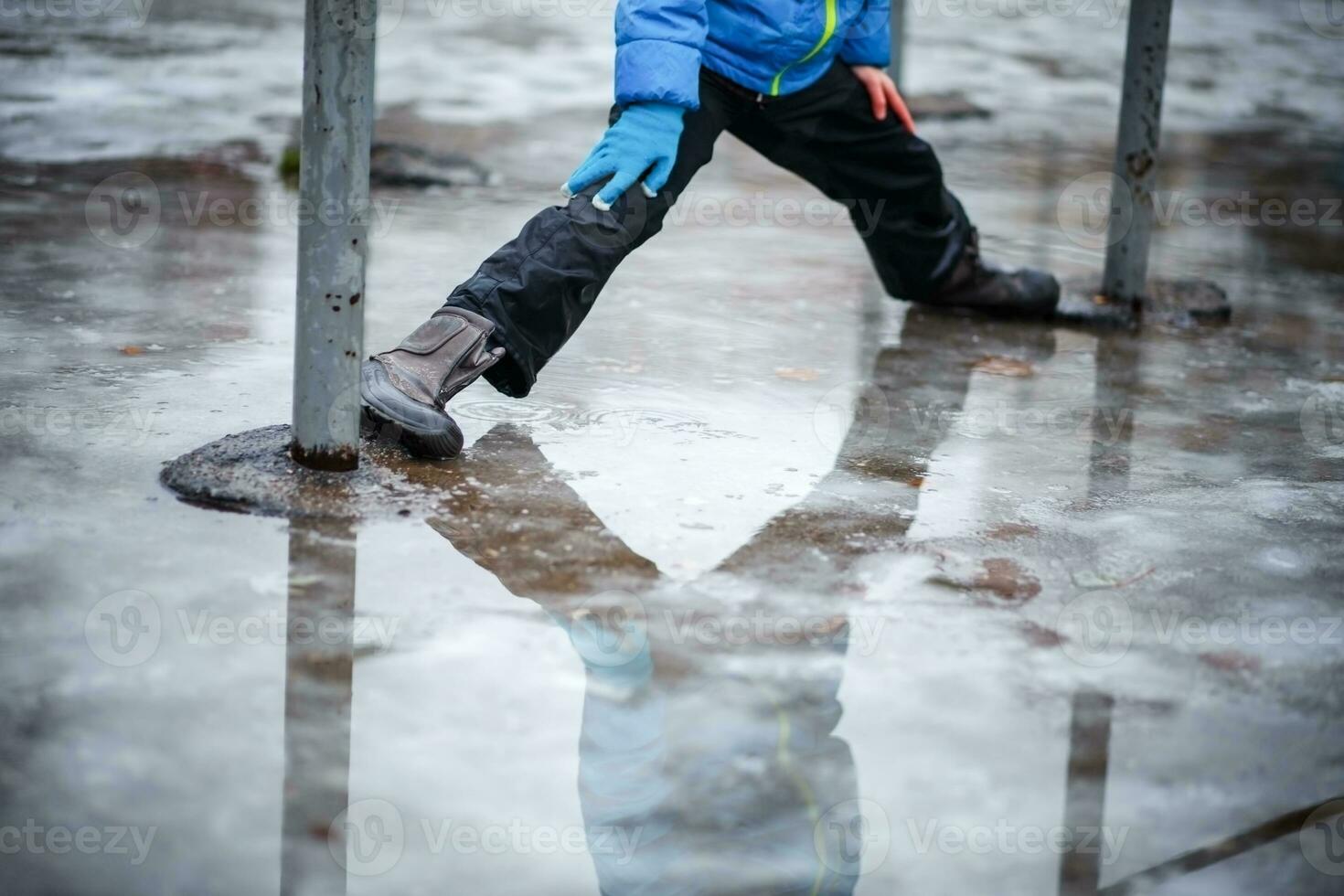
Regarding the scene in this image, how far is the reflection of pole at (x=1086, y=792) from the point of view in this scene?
5.99 feet

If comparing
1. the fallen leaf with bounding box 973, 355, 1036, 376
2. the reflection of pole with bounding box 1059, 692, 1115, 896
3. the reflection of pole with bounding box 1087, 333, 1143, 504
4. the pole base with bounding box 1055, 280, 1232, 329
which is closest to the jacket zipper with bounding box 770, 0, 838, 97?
the fallen leaf with bounding box 973, 355, 1036, 376

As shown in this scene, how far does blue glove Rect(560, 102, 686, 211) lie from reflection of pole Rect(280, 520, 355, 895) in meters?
0.96

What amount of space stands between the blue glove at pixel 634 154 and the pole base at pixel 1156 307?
6.01ft

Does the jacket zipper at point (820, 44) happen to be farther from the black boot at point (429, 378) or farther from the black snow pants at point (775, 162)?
the black boot at point (429, 378)

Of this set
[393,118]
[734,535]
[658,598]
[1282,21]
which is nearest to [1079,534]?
[734,535]

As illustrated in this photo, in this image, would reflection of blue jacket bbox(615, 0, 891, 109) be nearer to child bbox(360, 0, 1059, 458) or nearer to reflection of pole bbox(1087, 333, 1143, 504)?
child bbox(360, 0, 1059, 458)

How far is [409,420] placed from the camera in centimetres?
294

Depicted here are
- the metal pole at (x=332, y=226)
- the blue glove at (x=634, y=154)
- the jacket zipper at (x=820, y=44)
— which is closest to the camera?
the metal pole at (x=332, y=226)

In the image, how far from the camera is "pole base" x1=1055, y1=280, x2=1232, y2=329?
463cm

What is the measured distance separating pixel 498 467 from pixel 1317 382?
2323 mm

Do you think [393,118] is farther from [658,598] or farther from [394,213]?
[658,598]

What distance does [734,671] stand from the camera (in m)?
2.23

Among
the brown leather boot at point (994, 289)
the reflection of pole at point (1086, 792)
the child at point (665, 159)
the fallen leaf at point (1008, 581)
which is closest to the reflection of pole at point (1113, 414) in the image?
the brown leather boot at point (994, 289)

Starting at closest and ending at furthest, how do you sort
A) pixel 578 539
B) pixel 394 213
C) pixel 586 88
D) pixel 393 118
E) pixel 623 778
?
pixel 623 778, pixel 578 539, pixel 394 213, pixel 393 118, pixel 586 88
